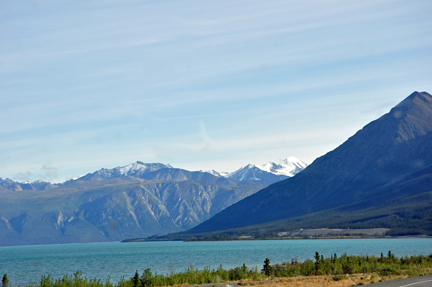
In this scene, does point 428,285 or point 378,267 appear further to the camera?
point 378,267

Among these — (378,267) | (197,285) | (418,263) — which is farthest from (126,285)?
(418,263)

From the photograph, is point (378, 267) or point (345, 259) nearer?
point (378, 267)

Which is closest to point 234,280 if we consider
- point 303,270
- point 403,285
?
point 303,270

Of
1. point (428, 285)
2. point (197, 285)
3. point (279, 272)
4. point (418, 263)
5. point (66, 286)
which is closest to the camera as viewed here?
point (428, 285)

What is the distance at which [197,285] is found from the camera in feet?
155

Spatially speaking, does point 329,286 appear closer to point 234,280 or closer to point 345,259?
point 234,280

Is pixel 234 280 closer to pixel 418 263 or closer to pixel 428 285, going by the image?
pixel 428 285

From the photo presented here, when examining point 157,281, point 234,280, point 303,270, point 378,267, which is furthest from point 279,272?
point 157,281

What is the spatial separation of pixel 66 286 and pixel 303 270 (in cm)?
2869

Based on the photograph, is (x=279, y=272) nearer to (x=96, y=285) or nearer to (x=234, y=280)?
(x=234, y=280)

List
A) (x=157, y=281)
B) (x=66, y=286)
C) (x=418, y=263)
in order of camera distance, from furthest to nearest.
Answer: (x=418, y=263) < (x=157, y=281) < (x=66, y=286)

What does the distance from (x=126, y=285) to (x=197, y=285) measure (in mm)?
6577

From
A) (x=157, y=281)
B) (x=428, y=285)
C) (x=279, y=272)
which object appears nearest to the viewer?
(x=428, y=285)

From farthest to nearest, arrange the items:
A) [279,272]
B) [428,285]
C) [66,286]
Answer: [279,272], [66,286], [428,285]
